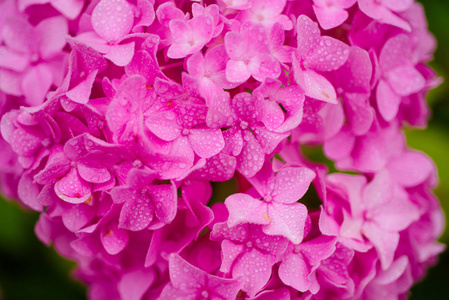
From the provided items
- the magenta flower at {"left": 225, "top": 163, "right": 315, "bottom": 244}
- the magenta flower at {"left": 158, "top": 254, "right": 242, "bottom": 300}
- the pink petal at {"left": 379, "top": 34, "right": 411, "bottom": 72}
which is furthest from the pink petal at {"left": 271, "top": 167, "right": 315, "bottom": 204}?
the pink petal at {"left": 379, "top": 34, "right": 411, "bottom": 72}

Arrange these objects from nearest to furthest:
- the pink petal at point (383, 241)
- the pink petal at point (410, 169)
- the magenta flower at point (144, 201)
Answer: the magenta flower at point (144, 201) < the pink petal at point (383, 241) < the pink petal at point (410, 169)

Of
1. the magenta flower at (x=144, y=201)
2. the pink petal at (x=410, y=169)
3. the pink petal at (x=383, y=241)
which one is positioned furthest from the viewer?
the pink petal at (x=410, y=169)

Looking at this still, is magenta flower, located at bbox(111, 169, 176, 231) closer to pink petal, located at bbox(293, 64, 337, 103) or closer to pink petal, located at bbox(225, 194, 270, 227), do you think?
pink petal, located at bbox(225, 194, 270, 227)

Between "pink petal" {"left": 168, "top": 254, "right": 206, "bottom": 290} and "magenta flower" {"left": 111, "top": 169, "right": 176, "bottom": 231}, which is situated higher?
"magenta flower" {"left": 111, "top": 169, "right": 176, "bottom": 231}

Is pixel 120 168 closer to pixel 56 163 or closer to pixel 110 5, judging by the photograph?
pixel 56 163

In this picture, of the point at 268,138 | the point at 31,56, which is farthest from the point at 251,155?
the point at 31,56

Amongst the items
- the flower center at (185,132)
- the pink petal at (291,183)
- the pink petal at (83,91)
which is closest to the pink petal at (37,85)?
the pink petal at (83,91)

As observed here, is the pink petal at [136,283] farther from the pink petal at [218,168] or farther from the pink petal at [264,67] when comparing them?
the pink petal at [264,67]

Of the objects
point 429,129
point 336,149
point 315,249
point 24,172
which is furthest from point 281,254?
point 429,129
